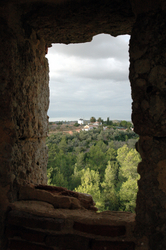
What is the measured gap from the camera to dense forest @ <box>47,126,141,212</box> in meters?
10.9

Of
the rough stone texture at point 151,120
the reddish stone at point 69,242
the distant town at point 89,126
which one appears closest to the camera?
the rough stone texture at point 151,120

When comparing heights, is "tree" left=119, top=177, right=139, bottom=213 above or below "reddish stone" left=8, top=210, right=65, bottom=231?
below

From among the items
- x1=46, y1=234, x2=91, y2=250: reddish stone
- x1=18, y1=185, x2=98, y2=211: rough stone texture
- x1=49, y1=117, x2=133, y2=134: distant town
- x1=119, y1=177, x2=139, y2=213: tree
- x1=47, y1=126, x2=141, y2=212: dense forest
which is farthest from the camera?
x1=49, y1=117, x2=133, y2=134: distant town

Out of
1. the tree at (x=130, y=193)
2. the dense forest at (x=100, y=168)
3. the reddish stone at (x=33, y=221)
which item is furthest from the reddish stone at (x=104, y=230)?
the tree at (x=130, y=193)

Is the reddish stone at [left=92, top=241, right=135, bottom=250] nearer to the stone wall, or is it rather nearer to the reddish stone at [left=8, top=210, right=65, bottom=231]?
the stone wall

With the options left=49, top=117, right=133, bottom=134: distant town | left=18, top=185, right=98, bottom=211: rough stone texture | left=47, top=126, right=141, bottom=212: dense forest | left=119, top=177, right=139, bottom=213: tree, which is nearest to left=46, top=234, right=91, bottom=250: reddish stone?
left=18, top=185, right=98, bottom=211: rough stone texture

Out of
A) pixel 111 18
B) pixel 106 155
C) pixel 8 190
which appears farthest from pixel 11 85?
pixel 106 155

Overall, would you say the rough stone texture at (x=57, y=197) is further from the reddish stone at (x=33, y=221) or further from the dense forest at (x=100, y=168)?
the dense forest at (x=100, y=168)

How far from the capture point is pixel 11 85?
1.23m

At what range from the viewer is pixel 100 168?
627 inches

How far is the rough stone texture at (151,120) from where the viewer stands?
95 cm

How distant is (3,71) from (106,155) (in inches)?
653

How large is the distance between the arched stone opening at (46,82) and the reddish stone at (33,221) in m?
0.08

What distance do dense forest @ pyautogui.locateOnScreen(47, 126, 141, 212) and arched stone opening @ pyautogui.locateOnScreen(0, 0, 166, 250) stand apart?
8.85m
